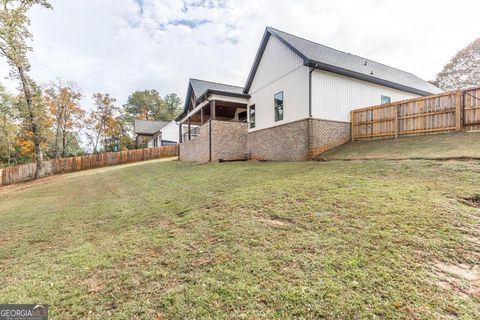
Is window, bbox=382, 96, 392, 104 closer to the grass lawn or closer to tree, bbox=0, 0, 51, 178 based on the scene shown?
the grass lawn

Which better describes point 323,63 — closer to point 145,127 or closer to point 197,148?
point 197,148

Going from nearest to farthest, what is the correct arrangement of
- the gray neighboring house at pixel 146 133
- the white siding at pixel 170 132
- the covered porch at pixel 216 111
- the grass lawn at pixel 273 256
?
the grass lawn at pixel 273 256 < the covered porch at pixel 216 111 < the white siding at pixel 170 132 < the gray neighboring house at pixel 146 133

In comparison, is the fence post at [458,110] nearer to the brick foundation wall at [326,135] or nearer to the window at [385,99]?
the brick foundation wall at [326,135]

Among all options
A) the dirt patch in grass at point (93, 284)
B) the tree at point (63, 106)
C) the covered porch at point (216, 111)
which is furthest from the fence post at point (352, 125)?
the tree at point (63, 106)

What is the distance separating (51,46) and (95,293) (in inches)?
775

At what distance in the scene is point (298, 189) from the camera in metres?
5.30

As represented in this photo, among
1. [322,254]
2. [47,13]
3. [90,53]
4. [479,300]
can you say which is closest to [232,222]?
[322,254]

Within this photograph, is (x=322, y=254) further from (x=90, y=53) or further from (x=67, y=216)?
(x=90, y=53)

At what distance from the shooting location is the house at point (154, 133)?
109 ft

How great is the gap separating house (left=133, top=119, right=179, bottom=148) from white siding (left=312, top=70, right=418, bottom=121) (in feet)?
83.6

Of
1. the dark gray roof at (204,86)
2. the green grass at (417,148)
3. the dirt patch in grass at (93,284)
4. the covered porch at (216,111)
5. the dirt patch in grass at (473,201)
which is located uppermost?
the dark gray roof at (204,86)

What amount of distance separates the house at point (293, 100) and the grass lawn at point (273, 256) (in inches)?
238

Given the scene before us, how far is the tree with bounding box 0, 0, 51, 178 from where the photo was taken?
15372mm

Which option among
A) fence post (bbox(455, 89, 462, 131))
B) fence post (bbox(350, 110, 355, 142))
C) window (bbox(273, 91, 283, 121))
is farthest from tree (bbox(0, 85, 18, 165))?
fence post (bbox(455, 89, 462, 131))
